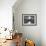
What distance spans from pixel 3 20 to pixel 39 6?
205 cm

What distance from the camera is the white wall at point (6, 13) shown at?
4.44 metres

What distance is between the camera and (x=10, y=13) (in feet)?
14.8

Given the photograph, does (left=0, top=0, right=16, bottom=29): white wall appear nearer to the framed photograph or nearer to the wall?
the wall

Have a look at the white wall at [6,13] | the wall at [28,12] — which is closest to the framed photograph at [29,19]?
the wall at [28,12]

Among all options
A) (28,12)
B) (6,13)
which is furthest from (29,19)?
(6,13)

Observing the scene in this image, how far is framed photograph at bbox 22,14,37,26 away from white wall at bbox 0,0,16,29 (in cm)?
121

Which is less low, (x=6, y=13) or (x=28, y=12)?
(x=28, y=12)

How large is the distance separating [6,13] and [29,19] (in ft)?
4.74

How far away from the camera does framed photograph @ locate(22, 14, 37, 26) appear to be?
5543 mm

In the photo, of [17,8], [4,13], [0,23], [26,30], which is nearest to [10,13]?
[4,13]

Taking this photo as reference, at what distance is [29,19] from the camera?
5547 mm

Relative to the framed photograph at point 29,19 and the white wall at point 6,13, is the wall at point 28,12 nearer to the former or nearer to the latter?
the framed photograph at point 29,19

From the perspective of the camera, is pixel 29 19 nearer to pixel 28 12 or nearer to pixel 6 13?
pixel 28 12

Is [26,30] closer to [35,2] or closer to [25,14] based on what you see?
[25,14]
